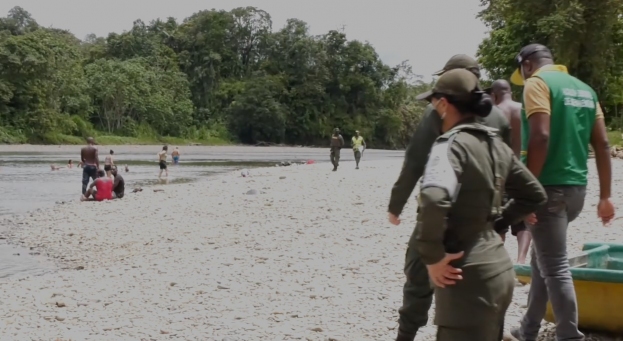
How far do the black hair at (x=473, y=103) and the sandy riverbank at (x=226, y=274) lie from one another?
7.90 ft

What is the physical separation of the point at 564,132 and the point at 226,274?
14.7 ft

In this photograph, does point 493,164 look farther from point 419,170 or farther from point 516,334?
point 516,334

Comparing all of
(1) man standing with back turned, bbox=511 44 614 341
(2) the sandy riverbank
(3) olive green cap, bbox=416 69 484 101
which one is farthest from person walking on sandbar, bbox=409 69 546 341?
(2) the sandy riverbank

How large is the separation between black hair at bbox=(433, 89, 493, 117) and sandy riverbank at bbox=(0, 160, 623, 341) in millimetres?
2409

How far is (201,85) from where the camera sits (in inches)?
3184

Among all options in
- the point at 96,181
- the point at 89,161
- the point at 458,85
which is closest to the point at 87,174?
the point at 89,161

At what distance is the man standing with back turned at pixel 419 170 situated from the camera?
3713mm

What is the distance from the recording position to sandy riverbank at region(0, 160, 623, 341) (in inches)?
217

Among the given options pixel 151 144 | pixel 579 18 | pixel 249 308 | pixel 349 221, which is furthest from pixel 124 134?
pixel 249 308

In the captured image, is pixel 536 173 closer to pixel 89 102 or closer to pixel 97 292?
pixel 97 292

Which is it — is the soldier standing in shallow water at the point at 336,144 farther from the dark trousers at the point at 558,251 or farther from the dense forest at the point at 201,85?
the dense forest at the point at 201,85

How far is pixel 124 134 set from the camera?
69.4m

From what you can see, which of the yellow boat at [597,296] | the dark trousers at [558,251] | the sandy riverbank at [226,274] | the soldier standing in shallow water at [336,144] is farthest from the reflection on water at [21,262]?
the soldier standing in shallow water at [336,144]

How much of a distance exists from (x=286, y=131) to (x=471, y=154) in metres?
78.8
